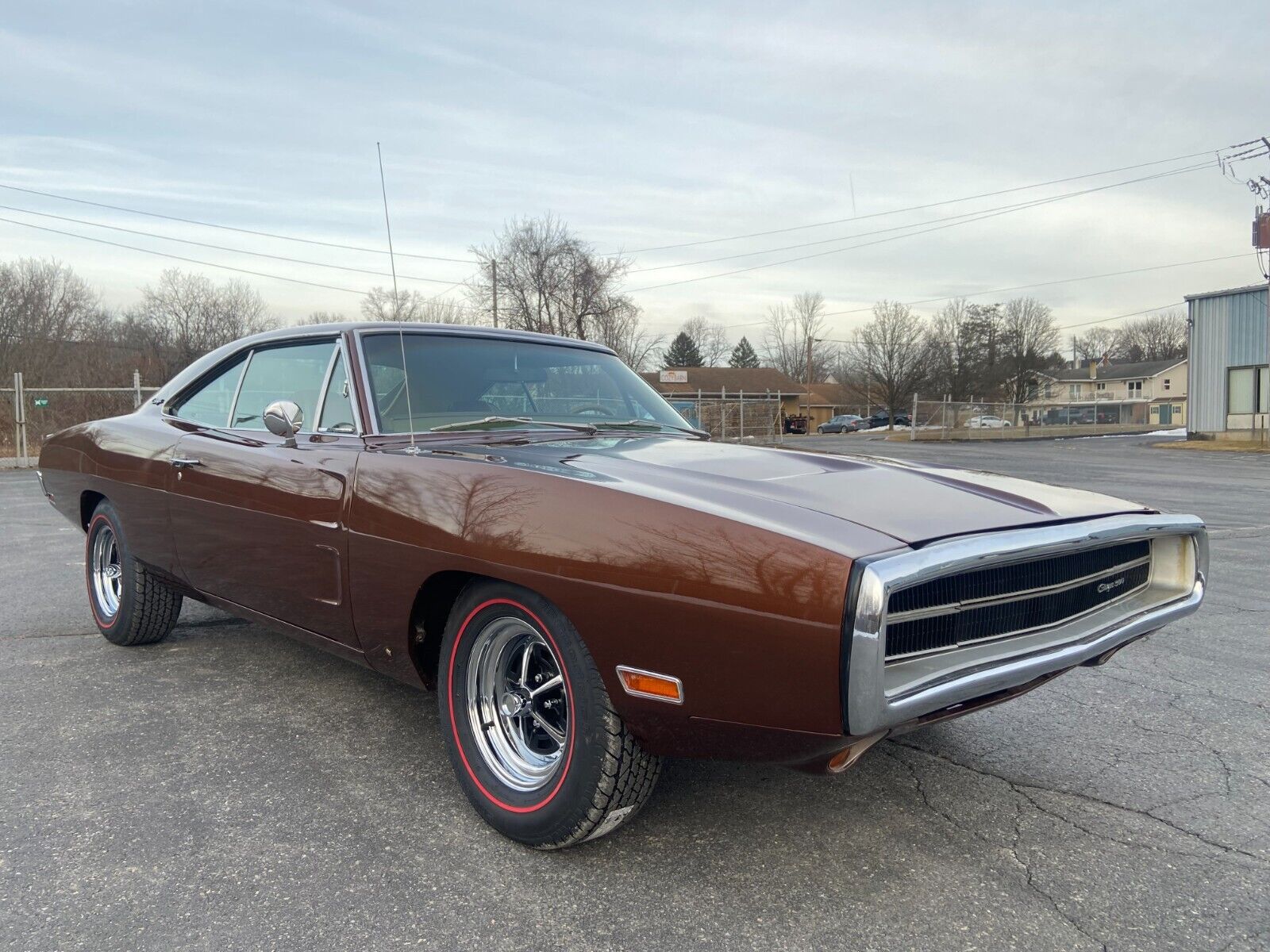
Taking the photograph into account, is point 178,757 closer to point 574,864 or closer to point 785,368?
point 574,864

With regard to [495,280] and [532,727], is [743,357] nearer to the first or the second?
[495,280]

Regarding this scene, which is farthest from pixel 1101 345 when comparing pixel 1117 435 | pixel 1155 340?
pixel 1117 435

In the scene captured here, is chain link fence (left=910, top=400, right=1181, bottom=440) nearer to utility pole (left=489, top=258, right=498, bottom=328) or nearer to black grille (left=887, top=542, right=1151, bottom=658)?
Answer: utility pole (left=489, top=258, right=498, bottom=328)

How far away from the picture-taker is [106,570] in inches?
176

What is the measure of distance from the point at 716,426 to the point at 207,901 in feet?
74.0

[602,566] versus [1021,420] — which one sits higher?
[602,566]

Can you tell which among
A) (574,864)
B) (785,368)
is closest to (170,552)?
(574,864)

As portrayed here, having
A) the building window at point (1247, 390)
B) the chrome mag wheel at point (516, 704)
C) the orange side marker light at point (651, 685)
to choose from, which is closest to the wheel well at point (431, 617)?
the chrome mag wheel at point (516, 704)

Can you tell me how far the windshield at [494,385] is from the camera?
3078mm

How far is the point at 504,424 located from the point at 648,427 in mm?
672

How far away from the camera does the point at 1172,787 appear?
2693 mm

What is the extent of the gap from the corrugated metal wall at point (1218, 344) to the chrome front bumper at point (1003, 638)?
29.5 metres

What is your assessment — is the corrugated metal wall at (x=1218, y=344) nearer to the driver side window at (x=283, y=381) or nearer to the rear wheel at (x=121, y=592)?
the driver side window at (x=283, y=381)

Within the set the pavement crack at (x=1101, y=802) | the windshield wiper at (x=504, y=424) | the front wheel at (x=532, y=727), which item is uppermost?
the windshield wiper at (x=504, y=424)
